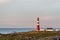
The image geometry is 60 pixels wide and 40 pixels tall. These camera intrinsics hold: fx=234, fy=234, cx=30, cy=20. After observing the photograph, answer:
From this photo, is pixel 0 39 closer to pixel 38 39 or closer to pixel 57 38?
pixel 38 39

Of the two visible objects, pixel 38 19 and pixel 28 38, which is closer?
pixel 28 38

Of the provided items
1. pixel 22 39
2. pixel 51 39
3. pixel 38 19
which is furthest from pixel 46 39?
pixel 38 19

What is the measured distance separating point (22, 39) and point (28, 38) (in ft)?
2.35

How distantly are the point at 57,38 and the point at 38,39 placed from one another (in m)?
1.98

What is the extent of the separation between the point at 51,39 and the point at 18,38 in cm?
357

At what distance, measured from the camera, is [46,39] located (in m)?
24.0

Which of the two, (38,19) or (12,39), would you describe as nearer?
(12,39)

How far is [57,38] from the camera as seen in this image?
79.4 ft

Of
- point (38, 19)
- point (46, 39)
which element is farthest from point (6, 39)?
point (38, 19)

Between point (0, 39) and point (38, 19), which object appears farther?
point (38, 19)

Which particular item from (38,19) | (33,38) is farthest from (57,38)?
(38,19)

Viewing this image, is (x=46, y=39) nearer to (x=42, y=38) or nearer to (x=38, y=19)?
(x=42, y=38)

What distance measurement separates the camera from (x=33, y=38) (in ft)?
81.7

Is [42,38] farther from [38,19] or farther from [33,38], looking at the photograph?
[38,19]
